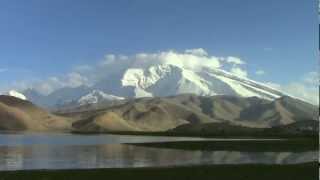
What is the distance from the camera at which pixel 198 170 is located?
59.3 meters

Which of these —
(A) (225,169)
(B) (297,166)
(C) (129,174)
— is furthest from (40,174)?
(B) (297,166)

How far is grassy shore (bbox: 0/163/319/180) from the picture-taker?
5212 cm

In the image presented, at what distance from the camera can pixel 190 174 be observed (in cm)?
5469

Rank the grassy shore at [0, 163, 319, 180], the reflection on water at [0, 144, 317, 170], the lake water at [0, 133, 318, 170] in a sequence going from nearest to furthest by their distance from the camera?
the grassy shore at [0, 163, 319, 180] < the reflection on water at [0, 144, 317, 170] < the lake water at [0, 133, 318, 170]

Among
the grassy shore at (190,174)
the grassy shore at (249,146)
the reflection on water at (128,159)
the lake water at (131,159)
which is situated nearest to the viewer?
the grassy shore at (190,174)

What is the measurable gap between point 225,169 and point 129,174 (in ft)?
35.2

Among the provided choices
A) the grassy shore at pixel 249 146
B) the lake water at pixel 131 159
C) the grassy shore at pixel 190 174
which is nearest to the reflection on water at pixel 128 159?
the lake water at pixel 131 159

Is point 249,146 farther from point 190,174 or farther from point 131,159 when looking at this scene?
point 190,174

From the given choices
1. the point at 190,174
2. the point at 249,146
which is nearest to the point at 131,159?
the point at 190,174

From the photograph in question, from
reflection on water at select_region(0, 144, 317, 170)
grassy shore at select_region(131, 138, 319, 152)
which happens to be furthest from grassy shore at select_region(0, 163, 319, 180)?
grassy shore at select_region(131, 138, 319, 152)

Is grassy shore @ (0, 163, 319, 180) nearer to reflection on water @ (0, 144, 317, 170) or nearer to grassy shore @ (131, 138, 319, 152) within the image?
reflection on water @ (0, 144, 317, 170)

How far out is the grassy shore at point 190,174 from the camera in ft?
171

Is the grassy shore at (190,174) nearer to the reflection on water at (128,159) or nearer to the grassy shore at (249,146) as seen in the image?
the reflection on water at (128,159)

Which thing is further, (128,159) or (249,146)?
(249,146)
